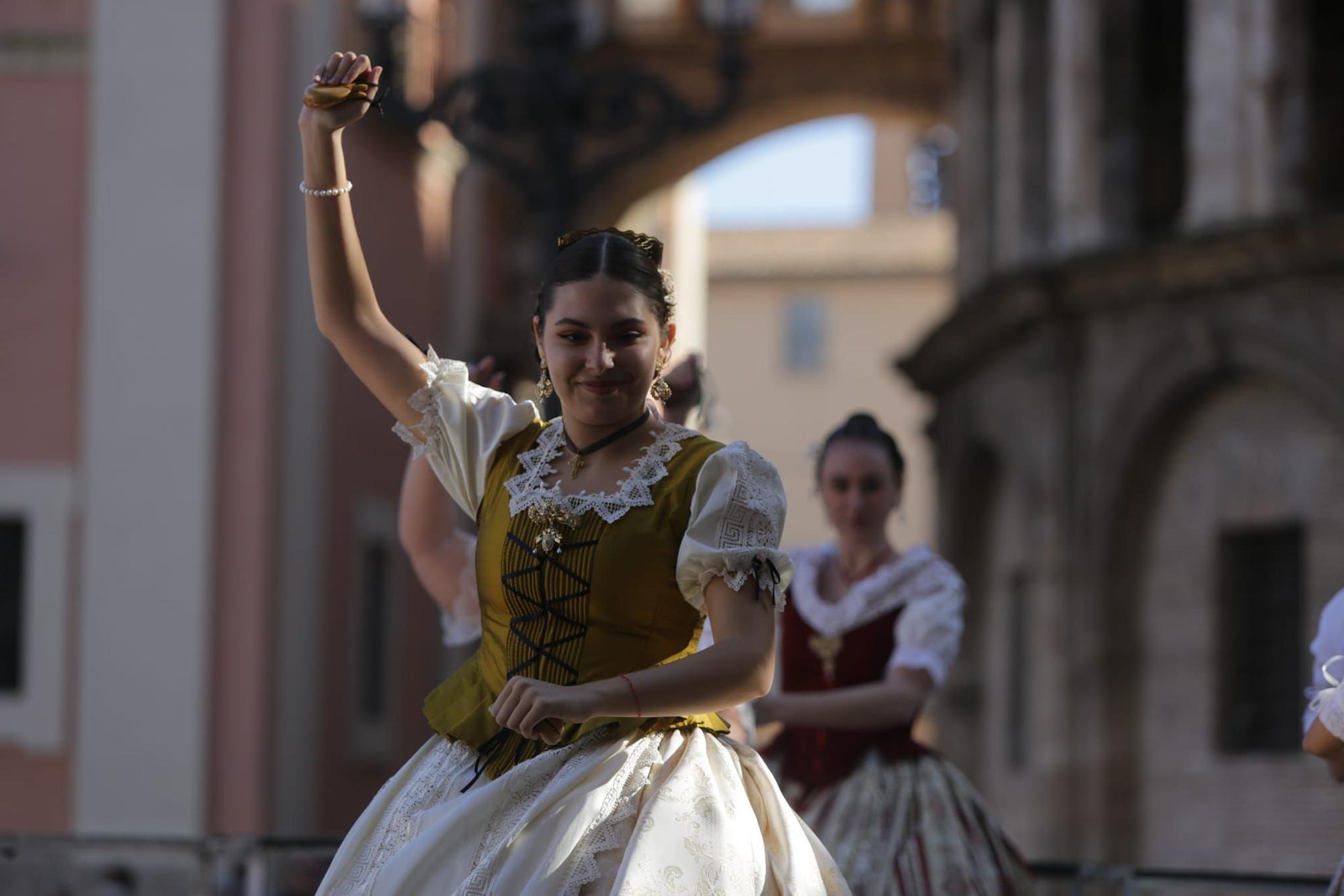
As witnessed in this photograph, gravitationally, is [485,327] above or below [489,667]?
above

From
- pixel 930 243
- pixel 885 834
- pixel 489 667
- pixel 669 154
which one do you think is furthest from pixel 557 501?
pixel 930 243

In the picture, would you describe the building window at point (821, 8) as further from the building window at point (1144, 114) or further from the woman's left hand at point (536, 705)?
the woman's left hand at point (536, 705)

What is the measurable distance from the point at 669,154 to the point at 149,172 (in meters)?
9.30

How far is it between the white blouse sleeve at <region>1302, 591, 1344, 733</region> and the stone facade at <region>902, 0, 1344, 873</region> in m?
12.5

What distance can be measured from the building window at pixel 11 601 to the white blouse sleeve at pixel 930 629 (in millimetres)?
12710

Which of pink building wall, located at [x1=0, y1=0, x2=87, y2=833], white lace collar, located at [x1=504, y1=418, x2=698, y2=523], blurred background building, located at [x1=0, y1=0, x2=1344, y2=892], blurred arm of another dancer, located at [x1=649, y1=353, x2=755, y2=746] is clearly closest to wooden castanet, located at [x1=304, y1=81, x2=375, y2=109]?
white lace collar, located at [x1=504, y1=418, x2=698, y2=523]

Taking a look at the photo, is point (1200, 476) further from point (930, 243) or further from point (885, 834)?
point (930, 243)

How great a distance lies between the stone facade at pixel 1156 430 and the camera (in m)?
17.9

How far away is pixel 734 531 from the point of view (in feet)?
13.3

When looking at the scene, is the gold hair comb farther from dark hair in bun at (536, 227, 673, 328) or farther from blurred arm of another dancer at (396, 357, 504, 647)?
blurred arm of another dancer at (396, 357, 504, 647)

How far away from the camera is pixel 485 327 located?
A: 80.5 ft

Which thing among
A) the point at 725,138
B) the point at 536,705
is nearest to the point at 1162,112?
the point at 725,138

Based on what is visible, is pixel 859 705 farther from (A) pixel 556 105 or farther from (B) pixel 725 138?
(B) pixel 725 138

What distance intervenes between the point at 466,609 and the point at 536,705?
6.02 feet
